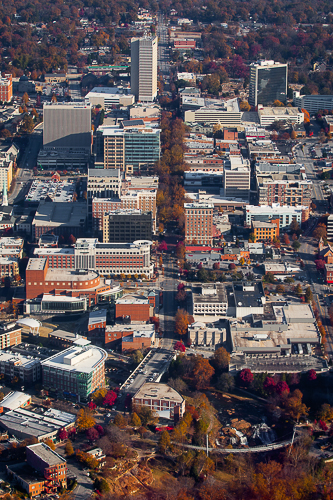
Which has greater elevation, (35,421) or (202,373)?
(202,373)

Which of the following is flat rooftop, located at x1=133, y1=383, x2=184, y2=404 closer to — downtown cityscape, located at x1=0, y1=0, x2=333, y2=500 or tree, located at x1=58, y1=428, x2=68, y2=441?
downtown cityscape, located at x1=0, y1=0, x2=333, y2=500

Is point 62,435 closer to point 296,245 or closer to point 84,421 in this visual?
point 84,421

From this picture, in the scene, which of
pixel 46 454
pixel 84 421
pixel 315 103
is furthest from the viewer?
pixel 315 103

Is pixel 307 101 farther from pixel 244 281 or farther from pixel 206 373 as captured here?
pixel 206 373

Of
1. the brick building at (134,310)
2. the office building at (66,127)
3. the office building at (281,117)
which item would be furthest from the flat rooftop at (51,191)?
the office building at (281,117)

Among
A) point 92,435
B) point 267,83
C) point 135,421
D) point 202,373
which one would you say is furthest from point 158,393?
point 267,83

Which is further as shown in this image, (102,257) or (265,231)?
(265,231)

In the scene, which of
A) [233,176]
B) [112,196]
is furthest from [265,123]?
[112,196]
